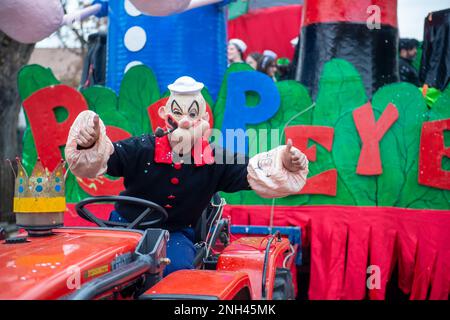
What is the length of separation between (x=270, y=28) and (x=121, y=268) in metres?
7.32

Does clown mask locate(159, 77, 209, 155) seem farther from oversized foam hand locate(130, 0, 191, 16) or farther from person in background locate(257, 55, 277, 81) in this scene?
person in background locate(257, 55, 277, 81)

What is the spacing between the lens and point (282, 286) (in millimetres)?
2975

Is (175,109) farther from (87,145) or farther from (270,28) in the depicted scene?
(270,28)

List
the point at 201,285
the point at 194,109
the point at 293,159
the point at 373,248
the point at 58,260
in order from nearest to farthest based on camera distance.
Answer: the point at 58,260 → the point at 201,285 → the point at 293,159 → the point at 194,109 → the point at 373,248

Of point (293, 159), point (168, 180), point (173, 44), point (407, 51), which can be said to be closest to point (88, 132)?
point (168, 180)

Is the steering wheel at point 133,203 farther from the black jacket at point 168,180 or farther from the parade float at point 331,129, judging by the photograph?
the parade float at point 331,129

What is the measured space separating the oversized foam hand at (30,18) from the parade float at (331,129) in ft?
5.47

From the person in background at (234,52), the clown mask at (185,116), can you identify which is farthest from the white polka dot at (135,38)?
the clown mask at (185,116)

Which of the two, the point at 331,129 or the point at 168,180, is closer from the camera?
the point at 168,180

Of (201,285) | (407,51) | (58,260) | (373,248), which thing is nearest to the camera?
(58,260)

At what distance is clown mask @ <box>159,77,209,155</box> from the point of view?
3170 millimetres

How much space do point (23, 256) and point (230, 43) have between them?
580cm

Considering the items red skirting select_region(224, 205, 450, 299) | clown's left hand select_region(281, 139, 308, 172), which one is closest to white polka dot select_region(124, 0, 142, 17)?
red skirting select_region(224, 205, 450, 299)
